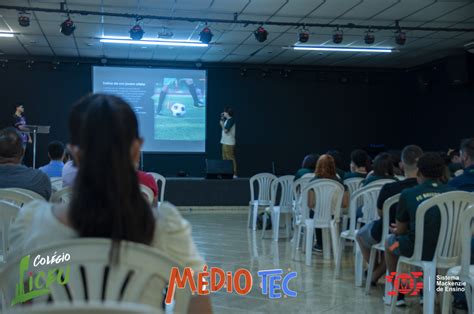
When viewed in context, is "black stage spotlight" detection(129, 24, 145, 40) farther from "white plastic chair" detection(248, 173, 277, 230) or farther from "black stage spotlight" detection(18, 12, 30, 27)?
"white plastic chair" detection(248, 173, 277, 230)

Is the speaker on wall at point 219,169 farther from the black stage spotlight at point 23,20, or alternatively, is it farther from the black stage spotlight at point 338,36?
the black stage spotlight at point 23,20

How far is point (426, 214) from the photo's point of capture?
10.3ft

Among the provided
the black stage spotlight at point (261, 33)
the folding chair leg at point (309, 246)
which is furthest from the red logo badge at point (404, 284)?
the black stage spotlight at point (261, 33)

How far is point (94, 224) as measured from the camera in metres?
1.13

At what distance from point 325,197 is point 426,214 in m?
2.03

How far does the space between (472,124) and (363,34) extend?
3.37 meters

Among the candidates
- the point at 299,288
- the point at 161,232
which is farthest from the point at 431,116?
the point at 161,232

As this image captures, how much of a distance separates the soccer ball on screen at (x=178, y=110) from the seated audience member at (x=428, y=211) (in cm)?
911

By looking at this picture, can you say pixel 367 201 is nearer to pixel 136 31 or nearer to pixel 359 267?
pixel 359 267

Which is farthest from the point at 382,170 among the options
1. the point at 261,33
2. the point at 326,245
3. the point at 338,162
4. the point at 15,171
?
the point at 261,33

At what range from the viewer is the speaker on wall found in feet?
32.5

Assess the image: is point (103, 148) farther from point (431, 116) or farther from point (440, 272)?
point (431, 116)

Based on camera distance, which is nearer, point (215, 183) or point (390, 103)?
point (215, 183)

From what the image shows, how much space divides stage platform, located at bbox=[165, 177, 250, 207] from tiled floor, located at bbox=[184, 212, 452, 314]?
1882 millimetres
